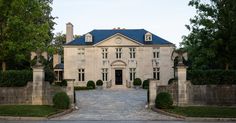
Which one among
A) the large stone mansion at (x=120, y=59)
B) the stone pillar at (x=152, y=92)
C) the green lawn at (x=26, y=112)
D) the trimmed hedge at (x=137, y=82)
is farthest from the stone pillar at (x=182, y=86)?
the large stone mansion at (x=120, y=59)

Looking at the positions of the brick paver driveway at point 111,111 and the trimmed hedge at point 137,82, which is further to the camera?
the trimmed hedge at point 137,82

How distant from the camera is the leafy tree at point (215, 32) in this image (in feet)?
104

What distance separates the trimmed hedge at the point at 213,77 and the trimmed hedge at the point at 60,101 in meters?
8.82

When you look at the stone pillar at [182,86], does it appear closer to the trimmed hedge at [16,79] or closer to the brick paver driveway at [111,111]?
the brick paver driveway at [111,111]

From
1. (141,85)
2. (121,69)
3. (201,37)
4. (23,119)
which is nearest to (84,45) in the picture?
(121,69)

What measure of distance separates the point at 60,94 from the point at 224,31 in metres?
13.0

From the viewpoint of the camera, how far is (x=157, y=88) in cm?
2956

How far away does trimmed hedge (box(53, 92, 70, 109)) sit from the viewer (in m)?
27.5

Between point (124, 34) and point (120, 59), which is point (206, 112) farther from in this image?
point (124, 34)

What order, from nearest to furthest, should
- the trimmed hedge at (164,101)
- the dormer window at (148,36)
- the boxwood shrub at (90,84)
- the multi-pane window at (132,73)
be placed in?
the trimmed hedge at (164,101) → the boxwood shrub at (90,84) → the multi-pane window at (132,73) → the dormer window at (148,36)

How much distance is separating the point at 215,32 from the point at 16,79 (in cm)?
1497

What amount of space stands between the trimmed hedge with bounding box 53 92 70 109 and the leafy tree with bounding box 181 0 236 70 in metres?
11.3

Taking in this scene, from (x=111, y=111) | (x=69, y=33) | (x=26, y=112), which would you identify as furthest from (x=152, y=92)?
(x=69, y=33)

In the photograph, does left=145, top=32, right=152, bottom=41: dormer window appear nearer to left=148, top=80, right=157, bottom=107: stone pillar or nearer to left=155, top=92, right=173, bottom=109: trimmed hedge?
left=148, top=80, right=157, bottom=107: stone pillar
